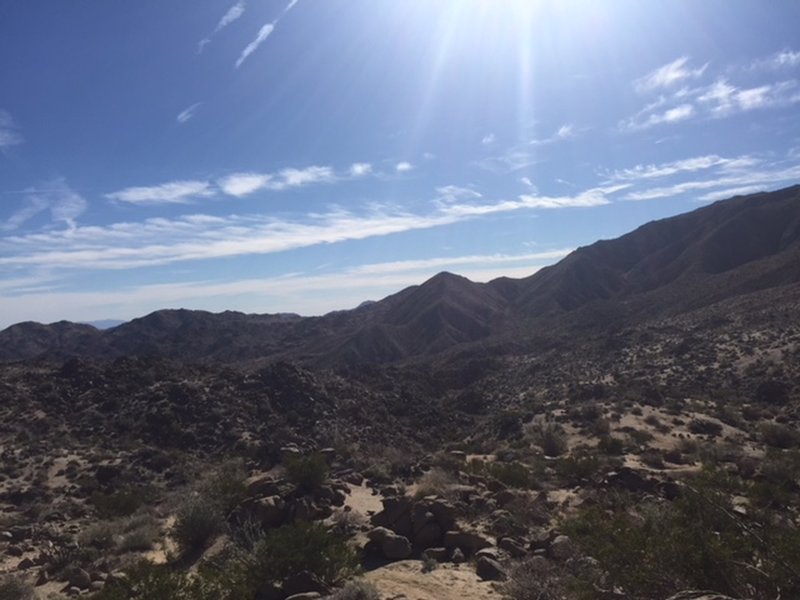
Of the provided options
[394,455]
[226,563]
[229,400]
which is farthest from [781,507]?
[229,400]

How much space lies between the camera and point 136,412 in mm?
33938

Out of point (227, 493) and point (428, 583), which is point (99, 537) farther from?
point (428, 583)

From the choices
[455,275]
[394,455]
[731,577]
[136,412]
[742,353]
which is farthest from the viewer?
[455,275]

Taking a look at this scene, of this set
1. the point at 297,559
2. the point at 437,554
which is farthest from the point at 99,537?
the point at 437,554

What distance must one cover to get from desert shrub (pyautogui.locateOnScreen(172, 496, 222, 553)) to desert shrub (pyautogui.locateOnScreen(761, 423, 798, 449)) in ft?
78.4

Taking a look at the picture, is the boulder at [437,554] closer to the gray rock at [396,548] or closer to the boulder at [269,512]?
the gray rock at [396,548]

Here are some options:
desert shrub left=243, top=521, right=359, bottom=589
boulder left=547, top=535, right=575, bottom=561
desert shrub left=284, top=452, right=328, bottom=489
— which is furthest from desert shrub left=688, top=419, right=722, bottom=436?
desert shrub left=243, top=521, right=359, bottom=589

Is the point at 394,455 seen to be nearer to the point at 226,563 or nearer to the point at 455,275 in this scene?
the point at 226,563

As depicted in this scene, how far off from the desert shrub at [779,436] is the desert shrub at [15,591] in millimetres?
27769

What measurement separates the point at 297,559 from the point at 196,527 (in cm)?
555

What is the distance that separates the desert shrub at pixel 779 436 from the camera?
25.1m

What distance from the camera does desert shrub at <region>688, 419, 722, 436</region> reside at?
28.1 metres

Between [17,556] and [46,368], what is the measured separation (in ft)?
106

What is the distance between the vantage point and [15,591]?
37.5ft
